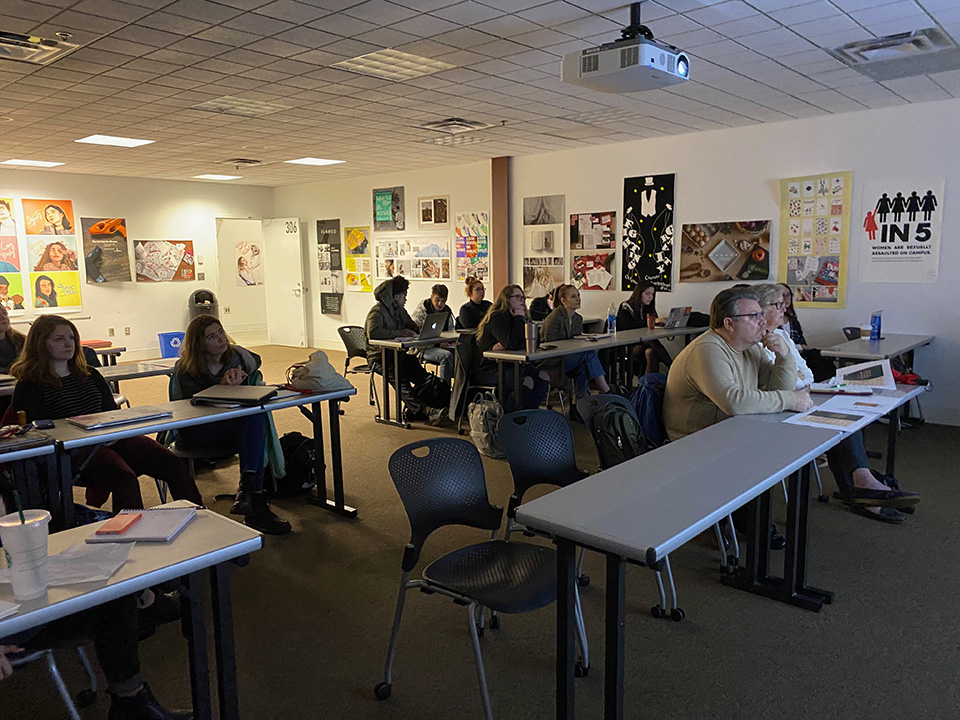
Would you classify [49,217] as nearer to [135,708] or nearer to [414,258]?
[414,258]

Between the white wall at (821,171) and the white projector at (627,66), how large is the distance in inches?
136

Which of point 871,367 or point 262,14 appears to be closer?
point 262,14

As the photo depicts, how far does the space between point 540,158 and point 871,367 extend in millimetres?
5360

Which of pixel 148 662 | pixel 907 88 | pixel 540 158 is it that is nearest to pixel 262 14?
pixel 148 662

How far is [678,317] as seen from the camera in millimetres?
7094

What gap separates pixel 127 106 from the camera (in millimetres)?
5605

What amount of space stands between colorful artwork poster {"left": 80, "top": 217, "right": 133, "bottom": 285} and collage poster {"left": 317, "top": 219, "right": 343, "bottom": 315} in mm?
2800

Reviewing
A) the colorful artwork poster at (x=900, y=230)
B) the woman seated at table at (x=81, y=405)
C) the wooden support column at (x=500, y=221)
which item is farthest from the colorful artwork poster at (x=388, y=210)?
the woman seated at table at (x=81, y=405)

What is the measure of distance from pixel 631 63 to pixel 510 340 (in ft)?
8.38

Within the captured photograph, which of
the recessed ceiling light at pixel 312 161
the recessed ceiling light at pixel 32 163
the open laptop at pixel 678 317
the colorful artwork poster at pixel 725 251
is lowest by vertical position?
the open laptop at pixel 678 317

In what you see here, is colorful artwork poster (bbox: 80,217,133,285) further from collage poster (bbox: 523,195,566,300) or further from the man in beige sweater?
the man in beige sweater

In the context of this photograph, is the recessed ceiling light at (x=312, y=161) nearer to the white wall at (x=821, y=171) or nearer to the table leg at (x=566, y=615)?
the white wall at (x=821, y=171)

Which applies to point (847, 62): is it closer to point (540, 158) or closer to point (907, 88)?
point (907, 88)

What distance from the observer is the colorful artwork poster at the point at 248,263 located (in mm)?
13039
